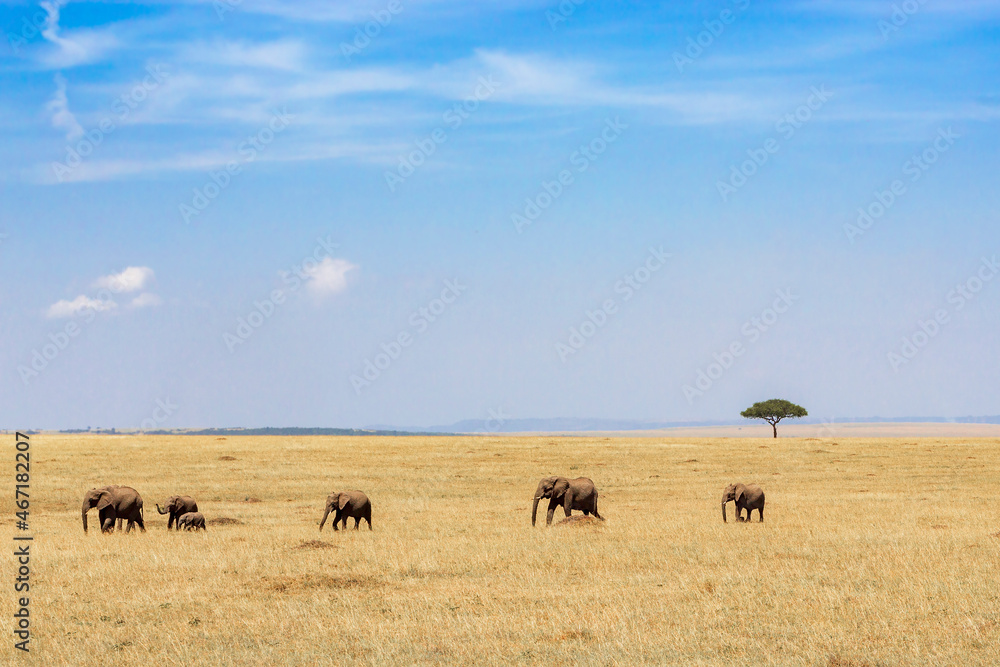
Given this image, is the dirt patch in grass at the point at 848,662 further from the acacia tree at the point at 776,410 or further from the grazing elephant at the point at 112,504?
the acacia tree at the point at 776,410

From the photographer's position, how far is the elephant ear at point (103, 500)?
1168 inches

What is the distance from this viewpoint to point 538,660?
1390 cm

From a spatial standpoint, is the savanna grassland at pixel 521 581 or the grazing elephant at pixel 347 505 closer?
the savanna grassland at pixel 521 581

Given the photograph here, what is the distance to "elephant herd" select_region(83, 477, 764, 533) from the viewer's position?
97.3 ft

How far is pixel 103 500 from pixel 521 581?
15.9 m

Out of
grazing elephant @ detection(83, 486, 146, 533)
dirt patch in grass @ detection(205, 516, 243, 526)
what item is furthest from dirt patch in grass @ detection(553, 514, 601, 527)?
grazing elephant @ detection(83, 486, 146, 533)

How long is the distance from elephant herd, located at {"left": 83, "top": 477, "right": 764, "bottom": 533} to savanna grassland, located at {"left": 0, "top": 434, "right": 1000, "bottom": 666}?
84cm

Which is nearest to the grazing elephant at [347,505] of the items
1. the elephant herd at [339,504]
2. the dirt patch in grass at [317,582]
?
the elephant herd at [339,504]

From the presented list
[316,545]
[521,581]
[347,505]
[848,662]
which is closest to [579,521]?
[347,505]

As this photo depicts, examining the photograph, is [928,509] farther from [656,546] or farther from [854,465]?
[854,465]

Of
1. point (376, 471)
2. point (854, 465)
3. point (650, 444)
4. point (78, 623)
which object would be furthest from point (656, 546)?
point (650, 444)

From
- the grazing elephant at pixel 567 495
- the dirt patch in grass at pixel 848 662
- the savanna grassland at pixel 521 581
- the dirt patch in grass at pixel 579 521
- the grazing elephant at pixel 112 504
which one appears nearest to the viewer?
the dirt patch in grass at pixel 848 662

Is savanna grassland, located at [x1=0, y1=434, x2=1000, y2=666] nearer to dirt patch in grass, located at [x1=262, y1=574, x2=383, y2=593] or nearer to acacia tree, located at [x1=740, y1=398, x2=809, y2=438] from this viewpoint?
dirt patch in grass, located at [x1=262, y1=574, x2=383, y2=593]

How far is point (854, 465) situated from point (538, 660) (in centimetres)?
5069
